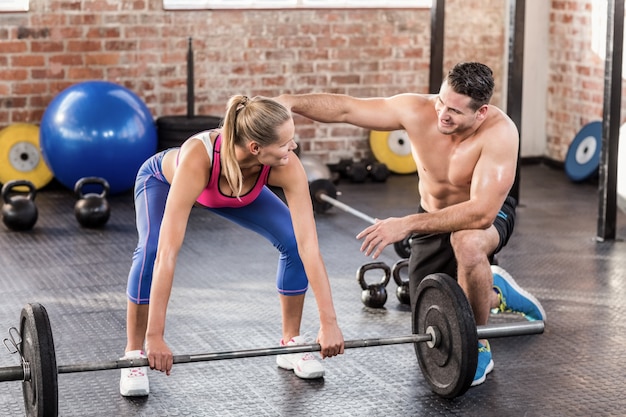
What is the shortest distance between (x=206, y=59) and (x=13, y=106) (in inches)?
47.9

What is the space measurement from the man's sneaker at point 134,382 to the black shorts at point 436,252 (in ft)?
3.09

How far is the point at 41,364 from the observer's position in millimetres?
2424

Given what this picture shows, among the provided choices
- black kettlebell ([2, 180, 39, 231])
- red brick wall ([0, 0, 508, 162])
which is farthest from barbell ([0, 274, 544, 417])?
red brick wall ([0, 0, 508, 162])

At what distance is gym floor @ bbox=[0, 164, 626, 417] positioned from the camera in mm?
2965

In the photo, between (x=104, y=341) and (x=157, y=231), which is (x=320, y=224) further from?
(x=157, y=231)

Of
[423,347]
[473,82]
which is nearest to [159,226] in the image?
[423,347]

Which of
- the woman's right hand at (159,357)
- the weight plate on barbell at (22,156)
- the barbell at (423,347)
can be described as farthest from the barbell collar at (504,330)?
the weight plate on barbell at (22,156)

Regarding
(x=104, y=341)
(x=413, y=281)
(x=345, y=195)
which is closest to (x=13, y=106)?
(x=345, y=195)

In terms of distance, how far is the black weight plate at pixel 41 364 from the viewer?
95.4 inches

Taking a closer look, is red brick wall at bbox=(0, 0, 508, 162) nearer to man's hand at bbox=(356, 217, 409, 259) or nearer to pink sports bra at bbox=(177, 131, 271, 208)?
pink sports bra at bbox=(177, 131, 271, 208)

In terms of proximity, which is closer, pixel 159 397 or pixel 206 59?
pixel 159 397

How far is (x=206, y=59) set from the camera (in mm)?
6531

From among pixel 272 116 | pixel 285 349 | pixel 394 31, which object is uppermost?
pixel 394 31

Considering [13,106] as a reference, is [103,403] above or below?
below
